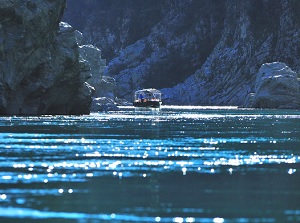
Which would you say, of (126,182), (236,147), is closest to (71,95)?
(236,147)

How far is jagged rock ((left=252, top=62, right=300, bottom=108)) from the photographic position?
172m

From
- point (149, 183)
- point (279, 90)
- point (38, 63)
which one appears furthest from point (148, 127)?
point (279, 90)

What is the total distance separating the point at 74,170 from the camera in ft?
94.5

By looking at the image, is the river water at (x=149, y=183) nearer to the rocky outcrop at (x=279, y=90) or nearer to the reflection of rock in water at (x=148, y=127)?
the reflection of rock in water at (x=148, y=127)

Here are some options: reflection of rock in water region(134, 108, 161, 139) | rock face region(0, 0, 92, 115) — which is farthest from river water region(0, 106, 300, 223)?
rock face region(0, 0, 92, 115)

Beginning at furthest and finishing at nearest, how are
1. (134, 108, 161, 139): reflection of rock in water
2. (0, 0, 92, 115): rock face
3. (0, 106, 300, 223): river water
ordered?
(0, 0, 92, 115): rock face → (134, 108, 161, 139): reflection of rock in water → (0, 106, 300, 223): river water

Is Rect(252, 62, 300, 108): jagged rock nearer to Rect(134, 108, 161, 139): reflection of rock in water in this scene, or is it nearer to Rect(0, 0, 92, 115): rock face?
Rect(0, 0, 92, 115): rock face

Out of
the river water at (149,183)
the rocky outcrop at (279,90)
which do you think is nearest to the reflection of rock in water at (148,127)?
the river water at (149,183)

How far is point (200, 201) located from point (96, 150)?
717 inches

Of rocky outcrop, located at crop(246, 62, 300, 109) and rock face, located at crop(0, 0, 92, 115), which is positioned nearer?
rock face, located at crop(0, 0, 92, 115)

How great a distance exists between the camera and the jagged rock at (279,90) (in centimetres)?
17238

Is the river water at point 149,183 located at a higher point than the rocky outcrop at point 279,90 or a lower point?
lower

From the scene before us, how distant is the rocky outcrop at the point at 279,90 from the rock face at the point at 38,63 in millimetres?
67989

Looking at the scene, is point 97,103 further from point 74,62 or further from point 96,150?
point 96,150
